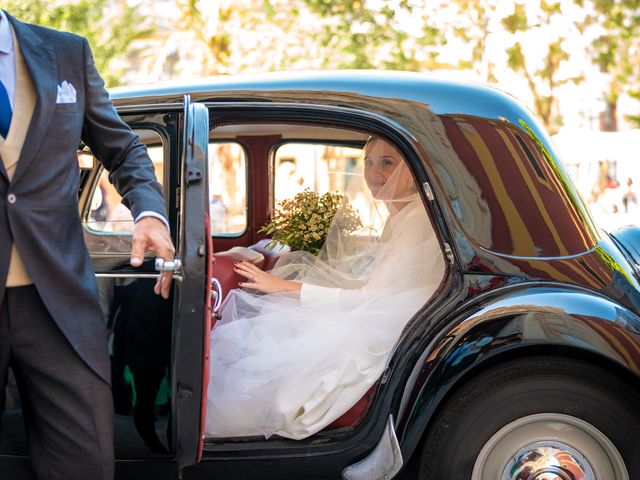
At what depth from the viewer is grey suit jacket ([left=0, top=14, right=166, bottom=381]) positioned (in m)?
1.98

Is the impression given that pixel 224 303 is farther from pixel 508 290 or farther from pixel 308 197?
pixel 508 290

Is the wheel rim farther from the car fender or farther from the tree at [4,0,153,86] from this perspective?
the tree at [4,0,153,86]

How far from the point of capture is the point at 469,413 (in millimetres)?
2623

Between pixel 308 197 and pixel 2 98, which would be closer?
pixel 2 98

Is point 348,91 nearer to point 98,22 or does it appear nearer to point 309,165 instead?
point 309,165

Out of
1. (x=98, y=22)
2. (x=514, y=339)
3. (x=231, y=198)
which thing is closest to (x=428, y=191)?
(x=514, y=339)

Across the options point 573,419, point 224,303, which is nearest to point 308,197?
point 224,303

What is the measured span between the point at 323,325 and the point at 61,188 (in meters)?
1.35

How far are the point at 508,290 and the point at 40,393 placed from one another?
4.80ft

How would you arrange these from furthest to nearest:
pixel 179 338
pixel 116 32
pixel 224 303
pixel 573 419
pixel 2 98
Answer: pixel 116 32 → pixel 224 303 → pixel 573 419 → pixel 179 338 → pixel 2 98

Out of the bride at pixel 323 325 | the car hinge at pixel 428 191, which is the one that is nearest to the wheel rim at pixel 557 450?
the bride at pixel 323 325

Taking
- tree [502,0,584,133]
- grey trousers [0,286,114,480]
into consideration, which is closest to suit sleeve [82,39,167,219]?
grey trousers [0,286,114,480]

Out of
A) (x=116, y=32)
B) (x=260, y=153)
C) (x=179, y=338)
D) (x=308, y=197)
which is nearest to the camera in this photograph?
(x=179, y=338)

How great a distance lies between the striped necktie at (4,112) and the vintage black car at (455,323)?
20.2 inches
